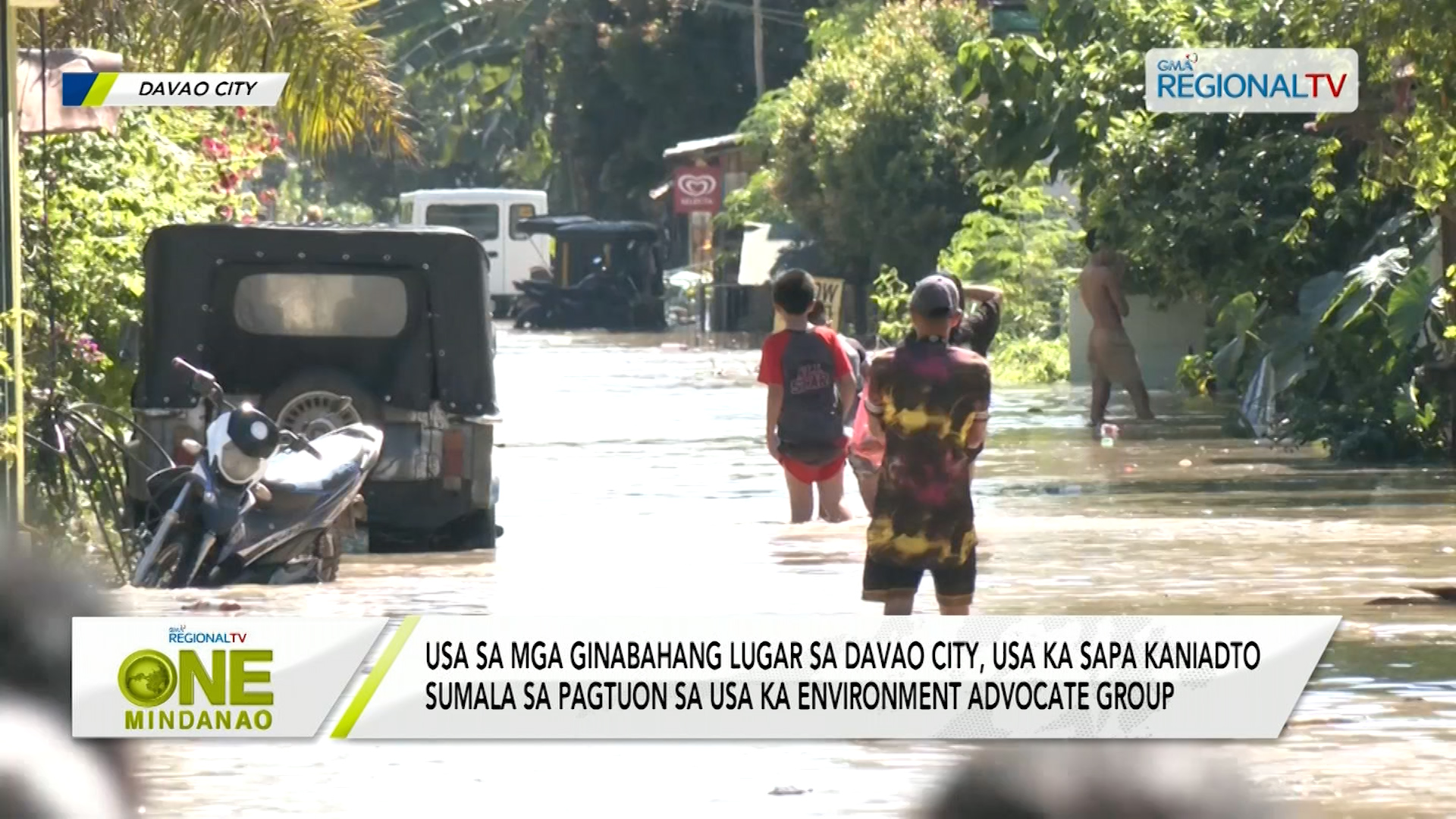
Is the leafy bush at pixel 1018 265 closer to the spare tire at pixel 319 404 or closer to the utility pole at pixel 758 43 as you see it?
the spare tire at pixel 319 404

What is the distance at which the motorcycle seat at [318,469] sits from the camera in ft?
41.2

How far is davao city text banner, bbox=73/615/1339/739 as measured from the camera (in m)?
6.47

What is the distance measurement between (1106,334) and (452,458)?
9485 mm

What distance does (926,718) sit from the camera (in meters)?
7.48

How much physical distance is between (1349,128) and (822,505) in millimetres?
7694

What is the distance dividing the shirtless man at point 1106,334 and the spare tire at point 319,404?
9.60m

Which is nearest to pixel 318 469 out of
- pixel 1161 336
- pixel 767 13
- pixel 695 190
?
pixel 1161 336

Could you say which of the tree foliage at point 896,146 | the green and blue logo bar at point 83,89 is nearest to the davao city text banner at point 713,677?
the green and blue logo bar at point 83,89

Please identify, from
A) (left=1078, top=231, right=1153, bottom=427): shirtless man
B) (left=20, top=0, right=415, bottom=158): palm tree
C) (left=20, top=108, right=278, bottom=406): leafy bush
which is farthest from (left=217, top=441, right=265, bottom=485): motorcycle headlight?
(left=1078, top=231, right=1153, bottom=427): shirtless man

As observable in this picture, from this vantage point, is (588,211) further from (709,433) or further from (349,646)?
(349,646)

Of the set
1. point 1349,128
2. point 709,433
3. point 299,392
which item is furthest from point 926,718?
point 709,433

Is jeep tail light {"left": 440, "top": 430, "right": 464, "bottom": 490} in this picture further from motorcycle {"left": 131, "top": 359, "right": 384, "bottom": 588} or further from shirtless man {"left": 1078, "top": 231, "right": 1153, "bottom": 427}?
shirtless man {"left": 1078, "top": 231, "right": 1153, "bottom": 427}

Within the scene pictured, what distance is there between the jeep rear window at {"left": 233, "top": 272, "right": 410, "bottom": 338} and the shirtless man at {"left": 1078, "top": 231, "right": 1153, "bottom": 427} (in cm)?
915

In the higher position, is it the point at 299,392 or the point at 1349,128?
the point at 1349,128
